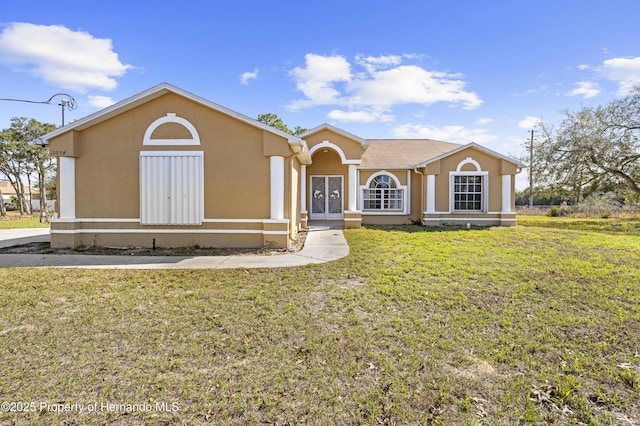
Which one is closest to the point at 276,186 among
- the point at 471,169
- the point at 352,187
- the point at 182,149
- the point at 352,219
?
the point at 182,149

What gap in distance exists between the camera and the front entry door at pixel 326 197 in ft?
57.4

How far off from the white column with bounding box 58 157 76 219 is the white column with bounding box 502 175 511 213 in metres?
17.2

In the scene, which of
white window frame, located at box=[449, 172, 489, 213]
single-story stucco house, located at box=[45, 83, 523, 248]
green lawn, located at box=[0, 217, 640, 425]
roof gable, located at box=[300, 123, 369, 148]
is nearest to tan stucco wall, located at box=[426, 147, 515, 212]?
white window frame, located at box=[449, 172, 489, 213]

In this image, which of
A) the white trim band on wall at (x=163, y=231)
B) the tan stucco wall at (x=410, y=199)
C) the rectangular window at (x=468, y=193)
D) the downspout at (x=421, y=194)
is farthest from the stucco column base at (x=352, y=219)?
the white trim band on wall at (x=163, y=231)

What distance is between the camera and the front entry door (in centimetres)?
1750

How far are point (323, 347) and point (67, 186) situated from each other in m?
9.92

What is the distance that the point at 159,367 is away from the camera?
3207 millimetres

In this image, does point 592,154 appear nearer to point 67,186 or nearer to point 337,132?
point 337,132

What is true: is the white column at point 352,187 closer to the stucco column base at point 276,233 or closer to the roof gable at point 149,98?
the roof gable at point 149,98

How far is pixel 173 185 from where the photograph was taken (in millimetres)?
9875

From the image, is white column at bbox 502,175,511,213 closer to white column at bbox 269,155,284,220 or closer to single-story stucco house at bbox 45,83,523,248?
single-story stucco house at bbox 45,83,523,248

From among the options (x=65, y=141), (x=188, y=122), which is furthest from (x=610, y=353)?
(x=65, y=141)

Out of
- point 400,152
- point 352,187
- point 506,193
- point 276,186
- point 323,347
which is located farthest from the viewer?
point 400,152

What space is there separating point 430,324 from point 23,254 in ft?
33.7
